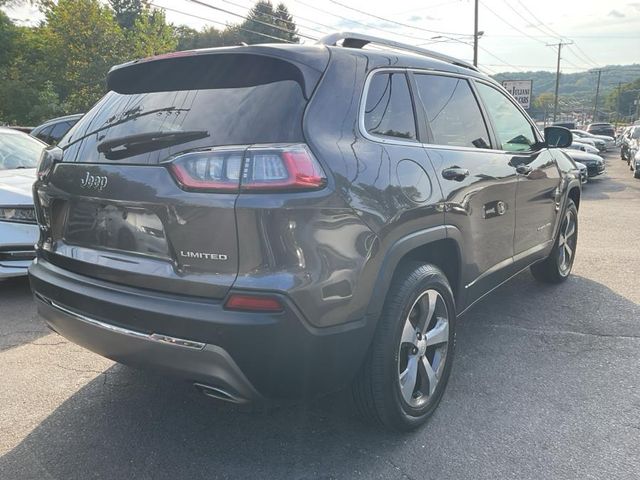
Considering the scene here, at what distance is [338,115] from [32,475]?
6.82ft

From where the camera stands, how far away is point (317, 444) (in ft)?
8.80

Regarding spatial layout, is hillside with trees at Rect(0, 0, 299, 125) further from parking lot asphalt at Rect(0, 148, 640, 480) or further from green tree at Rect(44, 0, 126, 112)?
parking lot asphalt at Rect(0, 148, 640, 480)

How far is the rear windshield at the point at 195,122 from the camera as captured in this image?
2213mm

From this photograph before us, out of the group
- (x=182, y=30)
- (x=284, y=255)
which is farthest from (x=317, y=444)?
(x=182, y=30)

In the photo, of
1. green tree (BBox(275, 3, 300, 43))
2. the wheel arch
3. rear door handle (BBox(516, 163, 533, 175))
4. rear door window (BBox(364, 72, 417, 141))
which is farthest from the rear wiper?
green tree (BBox(275, 3, 300, 43))

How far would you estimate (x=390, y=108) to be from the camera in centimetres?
276

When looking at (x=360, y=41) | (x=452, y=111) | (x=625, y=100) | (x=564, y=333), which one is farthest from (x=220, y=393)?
(x=625, y=100)

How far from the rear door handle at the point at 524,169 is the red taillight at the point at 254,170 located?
2189 millimetres

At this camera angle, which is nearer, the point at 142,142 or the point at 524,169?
the point at 142,142

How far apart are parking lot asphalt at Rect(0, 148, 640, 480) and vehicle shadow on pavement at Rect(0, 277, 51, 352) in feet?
0.07

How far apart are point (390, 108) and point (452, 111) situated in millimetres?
737

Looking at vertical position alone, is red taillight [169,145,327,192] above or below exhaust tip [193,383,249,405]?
above

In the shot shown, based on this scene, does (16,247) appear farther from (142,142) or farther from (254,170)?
(254,170)

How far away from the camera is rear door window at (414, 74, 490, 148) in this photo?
309 centimetres
